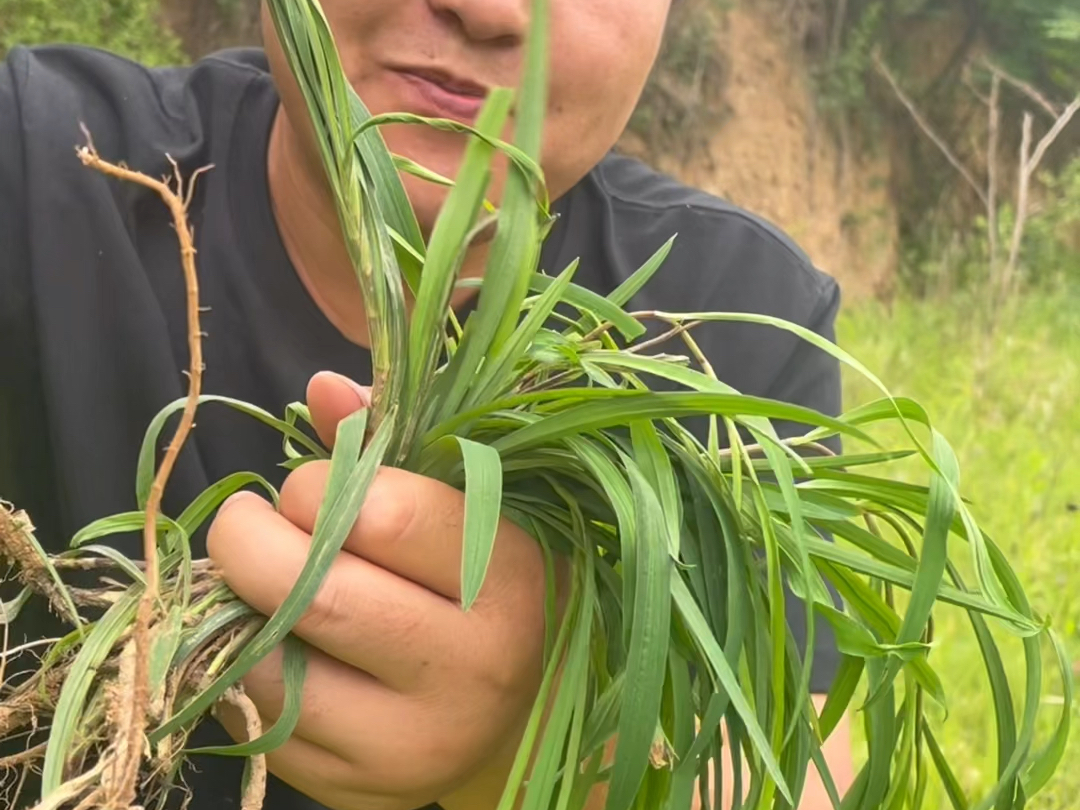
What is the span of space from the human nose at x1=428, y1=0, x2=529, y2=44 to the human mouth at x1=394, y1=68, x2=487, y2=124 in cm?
3

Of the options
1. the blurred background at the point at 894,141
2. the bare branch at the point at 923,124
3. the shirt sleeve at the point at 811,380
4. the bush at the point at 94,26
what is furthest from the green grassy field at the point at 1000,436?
the bush at the point at 94,26

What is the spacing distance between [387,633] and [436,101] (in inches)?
13.4

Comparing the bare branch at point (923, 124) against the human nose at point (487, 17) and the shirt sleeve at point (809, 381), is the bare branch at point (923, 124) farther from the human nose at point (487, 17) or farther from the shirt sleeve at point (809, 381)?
the human nose at point (487, 17)

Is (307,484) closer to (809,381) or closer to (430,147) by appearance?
(430,147)

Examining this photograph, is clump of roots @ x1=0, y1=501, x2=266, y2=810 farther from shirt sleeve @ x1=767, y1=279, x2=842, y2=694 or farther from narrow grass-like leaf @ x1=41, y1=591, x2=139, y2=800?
shirt sleeve @ x1=767, y1=279, x2=842, y2=694

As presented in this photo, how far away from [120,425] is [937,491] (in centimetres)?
62

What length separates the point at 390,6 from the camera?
610 millimetres

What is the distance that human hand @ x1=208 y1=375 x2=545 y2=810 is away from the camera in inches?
15.8

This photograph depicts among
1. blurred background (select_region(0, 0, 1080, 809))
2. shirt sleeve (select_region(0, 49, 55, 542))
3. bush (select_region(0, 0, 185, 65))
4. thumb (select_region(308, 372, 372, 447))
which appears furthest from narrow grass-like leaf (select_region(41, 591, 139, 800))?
blurred background (select_region(0, 0, 1080, 809))

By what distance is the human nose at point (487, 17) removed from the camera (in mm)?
587

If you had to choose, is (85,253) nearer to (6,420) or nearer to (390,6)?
(6,420)

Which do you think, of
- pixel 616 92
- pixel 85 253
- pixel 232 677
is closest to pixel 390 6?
pixel 616 92

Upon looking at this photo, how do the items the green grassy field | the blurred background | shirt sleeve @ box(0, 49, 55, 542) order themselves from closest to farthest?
shirt sleeve @ box(0, 49, 55, 542) < the green grassy field < the blurred background

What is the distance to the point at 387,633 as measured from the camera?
413mm
